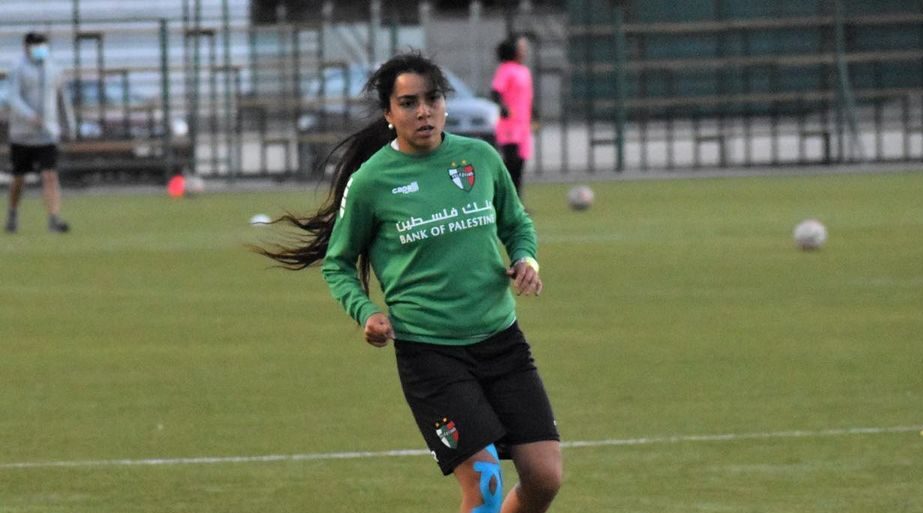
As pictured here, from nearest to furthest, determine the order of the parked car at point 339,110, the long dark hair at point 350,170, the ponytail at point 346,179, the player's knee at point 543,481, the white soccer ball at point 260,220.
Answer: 1. the player's knee at point 543,481
2. the long dark hair at point 350,170
3. the ponytail at point 346,179
4. the white soccer ball at point 260,220
5. the parked car at point 339,110

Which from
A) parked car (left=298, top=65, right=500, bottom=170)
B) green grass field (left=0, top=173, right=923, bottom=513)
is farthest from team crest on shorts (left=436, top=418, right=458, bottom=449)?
parked car (left=298, top=65, right=500, bottom=170)

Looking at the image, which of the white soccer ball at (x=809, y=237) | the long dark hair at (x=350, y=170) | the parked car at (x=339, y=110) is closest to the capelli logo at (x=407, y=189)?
the long dark hair at (x=350, y=170)

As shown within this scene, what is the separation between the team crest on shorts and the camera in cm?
597

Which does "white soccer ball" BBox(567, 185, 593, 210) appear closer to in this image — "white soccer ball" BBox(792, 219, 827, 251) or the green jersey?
A: "white soccer ball" BBox(792, 219, 827, 251)

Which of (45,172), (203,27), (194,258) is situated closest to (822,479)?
(194,258)

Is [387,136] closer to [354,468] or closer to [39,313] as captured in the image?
[354,468]

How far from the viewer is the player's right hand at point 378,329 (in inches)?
233

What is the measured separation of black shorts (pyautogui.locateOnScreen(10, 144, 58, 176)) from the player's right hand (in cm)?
1670

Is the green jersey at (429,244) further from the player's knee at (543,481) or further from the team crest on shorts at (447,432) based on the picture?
the player's knee at (543,481)

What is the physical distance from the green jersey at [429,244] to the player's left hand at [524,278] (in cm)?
7

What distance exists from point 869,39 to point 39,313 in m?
25.1

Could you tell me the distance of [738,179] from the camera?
3219 cm

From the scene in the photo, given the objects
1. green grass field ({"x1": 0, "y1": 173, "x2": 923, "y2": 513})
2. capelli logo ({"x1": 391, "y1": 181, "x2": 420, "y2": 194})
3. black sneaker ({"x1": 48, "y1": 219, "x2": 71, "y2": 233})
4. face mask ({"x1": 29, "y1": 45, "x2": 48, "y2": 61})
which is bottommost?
green grass field ({"x1": 0, "y1": 173, "x2": 923, "y2": 513})

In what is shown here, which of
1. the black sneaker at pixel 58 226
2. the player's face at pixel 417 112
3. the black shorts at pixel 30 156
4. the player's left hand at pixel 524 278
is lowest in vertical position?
the black sneaker at pixel 58 226
